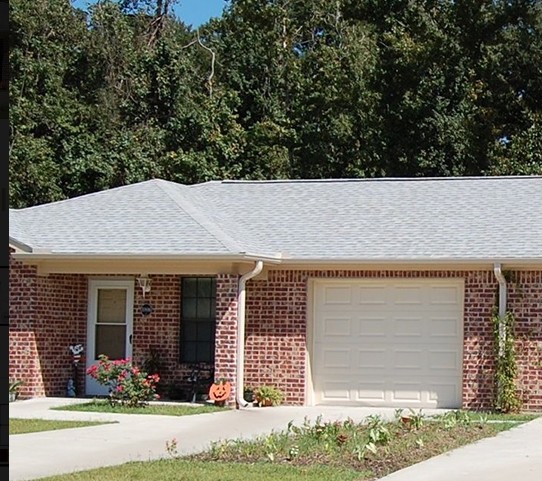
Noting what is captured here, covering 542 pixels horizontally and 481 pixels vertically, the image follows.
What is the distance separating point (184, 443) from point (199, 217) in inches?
276

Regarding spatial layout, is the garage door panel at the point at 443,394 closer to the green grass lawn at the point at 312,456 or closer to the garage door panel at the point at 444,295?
the garage door panel at the point at 444,295

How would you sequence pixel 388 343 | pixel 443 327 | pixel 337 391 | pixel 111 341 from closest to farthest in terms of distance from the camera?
pixel 443 327
pixel 388 343
pixel 337 391
pixel 111 341

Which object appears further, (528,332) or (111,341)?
(111,341)

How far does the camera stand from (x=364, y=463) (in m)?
11.1

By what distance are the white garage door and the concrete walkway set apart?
807 millimetres

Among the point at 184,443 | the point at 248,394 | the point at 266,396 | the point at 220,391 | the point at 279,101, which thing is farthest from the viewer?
the point at 279,101

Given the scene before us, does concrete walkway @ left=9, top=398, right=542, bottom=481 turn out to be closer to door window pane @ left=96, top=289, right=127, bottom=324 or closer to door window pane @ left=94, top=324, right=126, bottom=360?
door window pane @ left=94, top=324, right=126, bottom=360

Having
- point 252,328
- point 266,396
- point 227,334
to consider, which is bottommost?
point 266,396

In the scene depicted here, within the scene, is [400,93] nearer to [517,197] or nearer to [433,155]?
[433,155]

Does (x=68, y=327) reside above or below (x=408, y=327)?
below

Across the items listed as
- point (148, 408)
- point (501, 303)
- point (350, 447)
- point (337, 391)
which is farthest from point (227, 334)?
point (350, 447)

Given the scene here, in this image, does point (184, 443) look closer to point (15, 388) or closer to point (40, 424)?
point (40, 424)

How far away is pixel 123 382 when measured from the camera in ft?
56.0

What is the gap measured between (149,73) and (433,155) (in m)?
8.34
